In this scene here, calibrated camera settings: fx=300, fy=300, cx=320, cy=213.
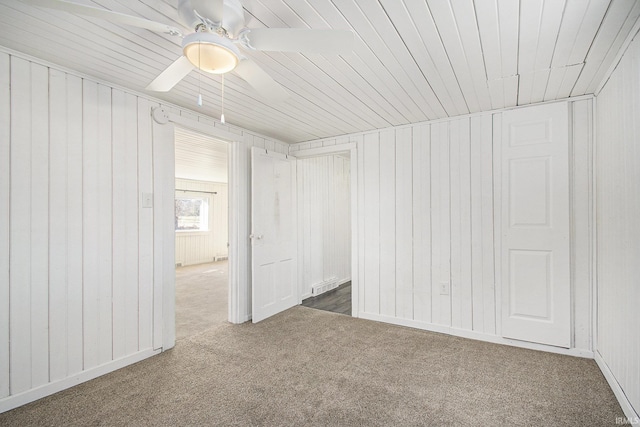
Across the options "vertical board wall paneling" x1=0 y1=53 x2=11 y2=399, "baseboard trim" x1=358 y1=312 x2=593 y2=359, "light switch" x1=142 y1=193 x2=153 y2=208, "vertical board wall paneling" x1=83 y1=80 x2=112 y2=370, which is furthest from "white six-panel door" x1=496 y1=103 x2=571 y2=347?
"vertical board wall paneling" x1=0 y1=53 x2=11 y2=399

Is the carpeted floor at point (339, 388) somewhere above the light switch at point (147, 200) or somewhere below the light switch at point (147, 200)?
below

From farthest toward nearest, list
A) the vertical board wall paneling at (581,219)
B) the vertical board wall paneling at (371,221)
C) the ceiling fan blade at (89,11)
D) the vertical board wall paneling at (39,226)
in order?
the vertical board wall paneling at (371,221)
the vertical board wall paneling at (581,219)
the vertical board wall paneling at (39,226)
the ceiling fan blade at (89,11)

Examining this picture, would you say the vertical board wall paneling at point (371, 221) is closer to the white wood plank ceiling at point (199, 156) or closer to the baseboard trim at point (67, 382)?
the white wood plank ceiling at point (199, 156)

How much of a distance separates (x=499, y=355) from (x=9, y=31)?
164 inches

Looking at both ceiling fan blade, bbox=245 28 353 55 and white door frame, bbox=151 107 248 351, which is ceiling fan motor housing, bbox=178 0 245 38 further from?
white door frame, bbox=151 107 248 351

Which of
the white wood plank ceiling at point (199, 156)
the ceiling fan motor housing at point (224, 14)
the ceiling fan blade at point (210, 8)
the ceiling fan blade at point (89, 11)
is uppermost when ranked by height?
the white wood plank ceiling at point (199, 156)

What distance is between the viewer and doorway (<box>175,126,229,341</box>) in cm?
386

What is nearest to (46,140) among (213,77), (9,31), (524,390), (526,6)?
(9,31)

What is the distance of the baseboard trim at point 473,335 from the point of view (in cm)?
264

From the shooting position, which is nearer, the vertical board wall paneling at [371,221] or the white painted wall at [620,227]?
the white painted wall at [620,227]

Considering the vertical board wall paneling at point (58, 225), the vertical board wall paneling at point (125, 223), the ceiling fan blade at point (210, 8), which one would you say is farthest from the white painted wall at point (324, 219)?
the ceiling fan blade at point (210, 8)

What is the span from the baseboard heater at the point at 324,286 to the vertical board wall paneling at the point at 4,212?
11.0 feet

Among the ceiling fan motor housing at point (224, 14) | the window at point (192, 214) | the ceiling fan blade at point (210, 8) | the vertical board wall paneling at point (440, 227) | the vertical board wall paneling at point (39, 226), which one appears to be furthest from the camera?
the window at point (192, 214)

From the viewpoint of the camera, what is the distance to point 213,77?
2.25m
